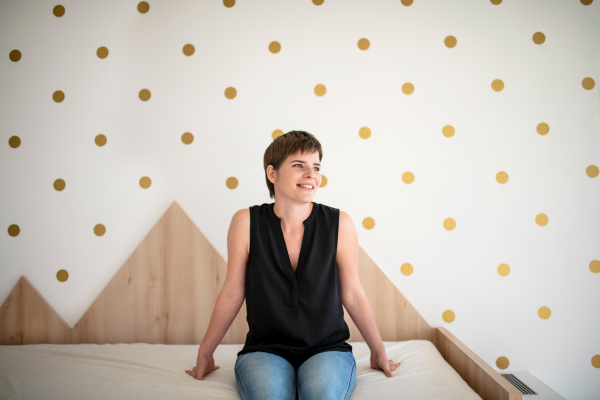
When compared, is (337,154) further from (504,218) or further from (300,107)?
(504,218)

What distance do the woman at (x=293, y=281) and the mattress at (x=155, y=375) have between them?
54 millimetres

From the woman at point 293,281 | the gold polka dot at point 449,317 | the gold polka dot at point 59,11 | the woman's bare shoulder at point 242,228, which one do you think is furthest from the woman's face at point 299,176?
the gold polka dot at point 59,11

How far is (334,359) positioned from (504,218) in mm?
949

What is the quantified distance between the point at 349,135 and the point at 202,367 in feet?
3.24

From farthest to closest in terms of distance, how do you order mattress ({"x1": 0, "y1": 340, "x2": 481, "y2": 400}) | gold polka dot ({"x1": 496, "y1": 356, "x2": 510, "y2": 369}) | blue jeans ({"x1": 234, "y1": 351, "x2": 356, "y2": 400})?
gold polka dot ({"x1": 496, "y1": 356, "x2": 510, "y2": 369})
mattress ({"x1": 0, "y1": 340, "x2": 481, "y2": 400})
blue jeans ({"x1": 234, "y1": 351, "x2": 356, "y2": 400})

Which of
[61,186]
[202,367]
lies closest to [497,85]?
[202,367]

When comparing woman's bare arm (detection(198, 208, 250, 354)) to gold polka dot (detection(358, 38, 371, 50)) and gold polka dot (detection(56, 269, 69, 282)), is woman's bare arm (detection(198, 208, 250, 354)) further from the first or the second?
gold polka dot (detection(358, 38, 371, 50))

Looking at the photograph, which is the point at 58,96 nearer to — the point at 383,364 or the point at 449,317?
the point at 383,364

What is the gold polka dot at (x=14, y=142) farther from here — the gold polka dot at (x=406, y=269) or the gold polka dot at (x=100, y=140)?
the gold polka dot at (x=406, y=269)

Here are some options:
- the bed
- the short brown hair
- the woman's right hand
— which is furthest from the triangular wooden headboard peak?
the short brown hair

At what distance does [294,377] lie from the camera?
0.99 metres

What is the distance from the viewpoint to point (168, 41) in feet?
5.11

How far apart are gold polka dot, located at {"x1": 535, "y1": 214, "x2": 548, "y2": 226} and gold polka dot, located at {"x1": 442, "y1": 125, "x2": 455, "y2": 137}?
466 mm

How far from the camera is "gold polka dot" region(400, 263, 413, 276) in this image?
153 cm
